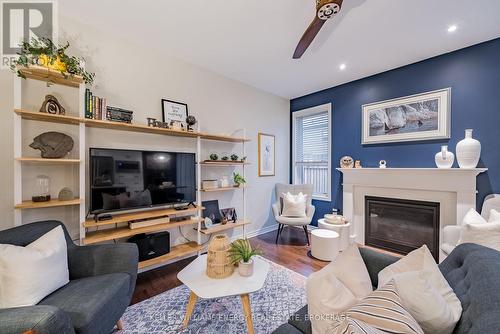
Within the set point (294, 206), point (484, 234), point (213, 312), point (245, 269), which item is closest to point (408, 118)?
point (484, 234)

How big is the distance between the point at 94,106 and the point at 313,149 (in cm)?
348

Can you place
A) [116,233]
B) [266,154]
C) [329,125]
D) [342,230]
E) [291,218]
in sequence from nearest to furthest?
[116,233], [342,230], [291,218], [329,125], [266,154]

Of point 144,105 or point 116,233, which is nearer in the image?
point 116,233

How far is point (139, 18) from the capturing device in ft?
6.51

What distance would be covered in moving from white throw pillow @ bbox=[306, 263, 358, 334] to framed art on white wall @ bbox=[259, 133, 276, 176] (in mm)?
2829

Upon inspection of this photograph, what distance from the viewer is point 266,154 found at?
3859 millimetres

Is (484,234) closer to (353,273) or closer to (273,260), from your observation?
(353,273)

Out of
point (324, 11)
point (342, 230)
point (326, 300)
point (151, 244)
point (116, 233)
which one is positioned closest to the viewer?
point (326, 300)

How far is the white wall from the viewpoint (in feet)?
5.88

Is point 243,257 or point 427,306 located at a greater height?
point 427,306

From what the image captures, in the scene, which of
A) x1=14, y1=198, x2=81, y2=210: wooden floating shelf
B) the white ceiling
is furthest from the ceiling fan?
x1=14, y1=198, x2=81, y2=210: wooden floating shelf

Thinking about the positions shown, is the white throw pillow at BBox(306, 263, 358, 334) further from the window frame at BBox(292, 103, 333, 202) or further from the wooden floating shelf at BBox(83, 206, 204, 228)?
the window frame at BBox(292, 103, 333, 202)

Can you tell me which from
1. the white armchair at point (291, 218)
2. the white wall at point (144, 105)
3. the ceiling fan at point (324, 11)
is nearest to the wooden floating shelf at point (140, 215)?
the white wall at point (144, 105)

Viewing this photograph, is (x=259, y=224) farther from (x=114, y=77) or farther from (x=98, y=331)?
(x=114, y=77)
